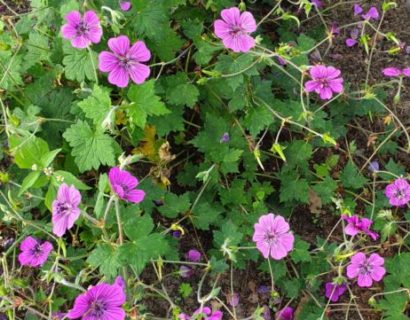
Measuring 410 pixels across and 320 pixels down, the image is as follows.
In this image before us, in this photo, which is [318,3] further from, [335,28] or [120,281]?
[120,281]

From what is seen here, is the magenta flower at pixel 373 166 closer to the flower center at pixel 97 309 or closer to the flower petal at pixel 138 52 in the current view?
the flower petal at pixel 138 52

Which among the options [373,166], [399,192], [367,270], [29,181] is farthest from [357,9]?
[29,181]

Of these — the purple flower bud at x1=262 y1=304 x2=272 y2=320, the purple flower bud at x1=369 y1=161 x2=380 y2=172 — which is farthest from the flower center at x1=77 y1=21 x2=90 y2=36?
the purple flower bud at x1=369 y1=161 x2=380 y2=172

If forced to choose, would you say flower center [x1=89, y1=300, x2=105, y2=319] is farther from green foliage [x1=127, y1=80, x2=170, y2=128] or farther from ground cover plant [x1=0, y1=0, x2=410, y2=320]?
green foliage [x1=127, y1=80, x2=170, y2=128]

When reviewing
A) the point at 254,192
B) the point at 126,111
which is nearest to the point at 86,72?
the point at 126,111

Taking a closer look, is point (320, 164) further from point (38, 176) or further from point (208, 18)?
point (38, 176)
